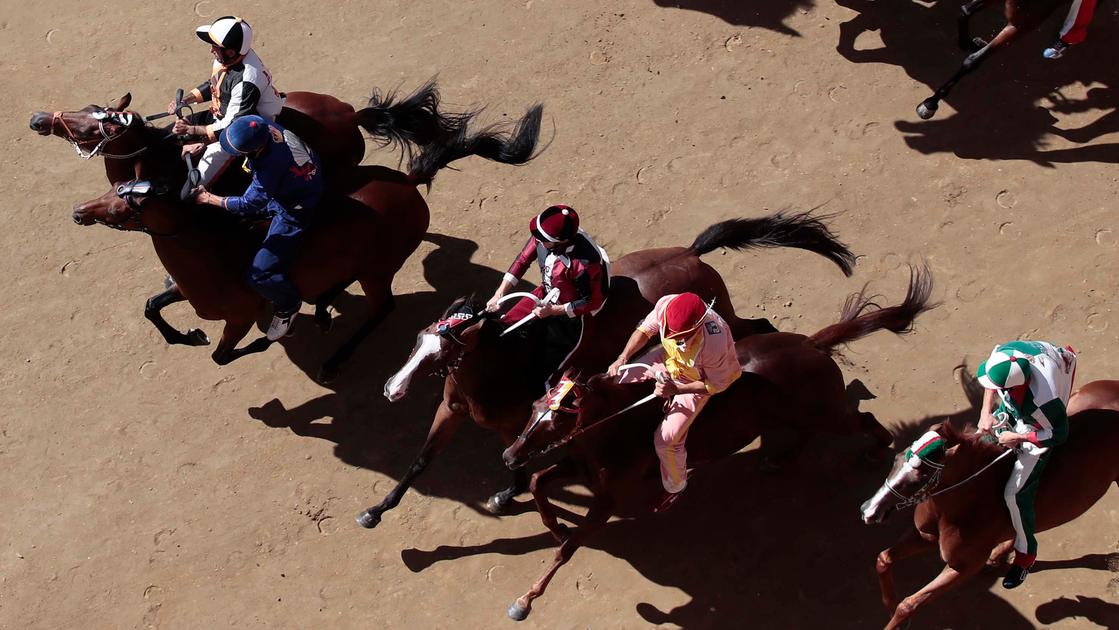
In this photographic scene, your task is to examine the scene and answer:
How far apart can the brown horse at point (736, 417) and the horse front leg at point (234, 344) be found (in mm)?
2348

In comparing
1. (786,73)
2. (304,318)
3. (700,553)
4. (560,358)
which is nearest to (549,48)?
(786,73)

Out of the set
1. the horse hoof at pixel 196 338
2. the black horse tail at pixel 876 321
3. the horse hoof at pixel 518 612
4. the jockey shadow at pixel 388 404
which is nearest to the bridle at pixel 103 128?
the horse hoof at pixel 196 338

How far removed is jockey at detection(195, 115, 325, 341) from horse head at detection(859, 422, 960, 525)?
3860 millimetres

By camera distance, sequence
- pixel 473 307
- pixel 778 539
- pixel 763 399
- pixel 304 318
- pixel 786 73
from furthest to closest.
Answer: pixel 786 73, pixel 304 318, pixel 778 539, pixel 763 399, pixel 473 307

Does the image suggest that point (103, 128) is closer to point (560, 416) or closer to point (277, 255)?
point (277, 255)

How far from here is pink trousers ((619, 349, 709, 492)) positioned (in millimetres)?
5781

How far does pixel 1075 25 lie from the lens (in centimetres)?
834

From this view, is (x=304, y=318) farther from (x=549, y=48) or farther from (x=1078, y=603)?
(x=1078, y=603)

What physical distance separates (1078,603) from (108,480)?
6248mm

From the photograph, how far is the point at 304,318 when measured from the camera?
789cm

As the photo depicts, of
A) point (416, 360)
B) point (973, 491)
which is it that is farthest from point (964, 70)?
point (416, 360)

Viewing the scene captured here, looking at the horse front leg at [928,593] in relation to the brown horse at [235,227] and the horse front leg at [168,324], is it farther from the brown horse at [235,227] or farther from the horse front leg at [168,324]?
the horse front leg at [168,324]

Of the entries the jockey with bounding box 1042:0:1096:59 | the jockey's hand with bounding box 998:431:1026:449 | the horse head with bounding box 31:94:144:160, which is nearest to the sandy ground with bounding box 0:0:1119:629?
the jockey with bounding box 1042:0:1096:59

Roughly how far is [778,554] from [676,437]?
4.18 ft
